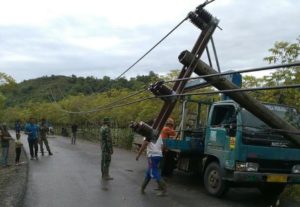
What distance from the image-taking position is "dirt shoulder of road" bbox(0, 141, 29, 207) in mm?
9838

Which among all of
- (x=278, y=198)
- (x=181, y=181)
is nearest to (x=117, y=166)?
(x=181, y=181)

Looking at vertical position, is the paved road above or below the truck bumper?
below

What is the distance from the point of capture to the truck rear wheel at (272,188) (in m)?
11.9

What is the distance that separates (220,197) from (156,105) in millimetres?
14693

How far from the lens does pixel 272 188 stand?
12133mm

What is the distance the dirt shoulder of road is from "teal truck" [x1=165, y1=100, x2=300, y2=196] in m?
4.45

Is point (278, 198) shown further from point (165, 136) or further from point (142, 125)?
point (142, 125)

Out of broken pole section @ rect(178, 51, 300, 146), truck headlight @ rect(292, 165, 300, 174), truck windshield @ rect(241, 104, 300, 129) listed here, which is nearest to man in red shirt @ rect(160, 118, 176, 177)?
truck windshield @ rect(241, 104, 300, 129)

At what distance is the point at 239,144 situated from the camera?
10.5m

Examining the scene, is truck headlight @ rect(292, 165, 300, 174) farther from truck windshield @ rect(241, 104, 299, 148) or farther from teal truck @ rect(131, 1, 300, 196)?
truck windshield @ rect(241, 104, 299, 148)

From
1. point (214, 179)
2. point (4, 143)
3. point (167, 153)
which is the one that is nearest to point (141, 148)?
point (214, 179)

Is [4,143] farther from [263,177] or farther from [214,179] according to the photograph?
Answer: [263,177]

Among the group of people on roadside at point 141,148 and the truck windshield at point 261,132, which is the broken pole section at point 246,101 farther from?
the truck windshield at point 261,132

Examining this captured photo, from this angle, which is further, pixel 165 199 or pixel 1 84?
pixel 1 84
